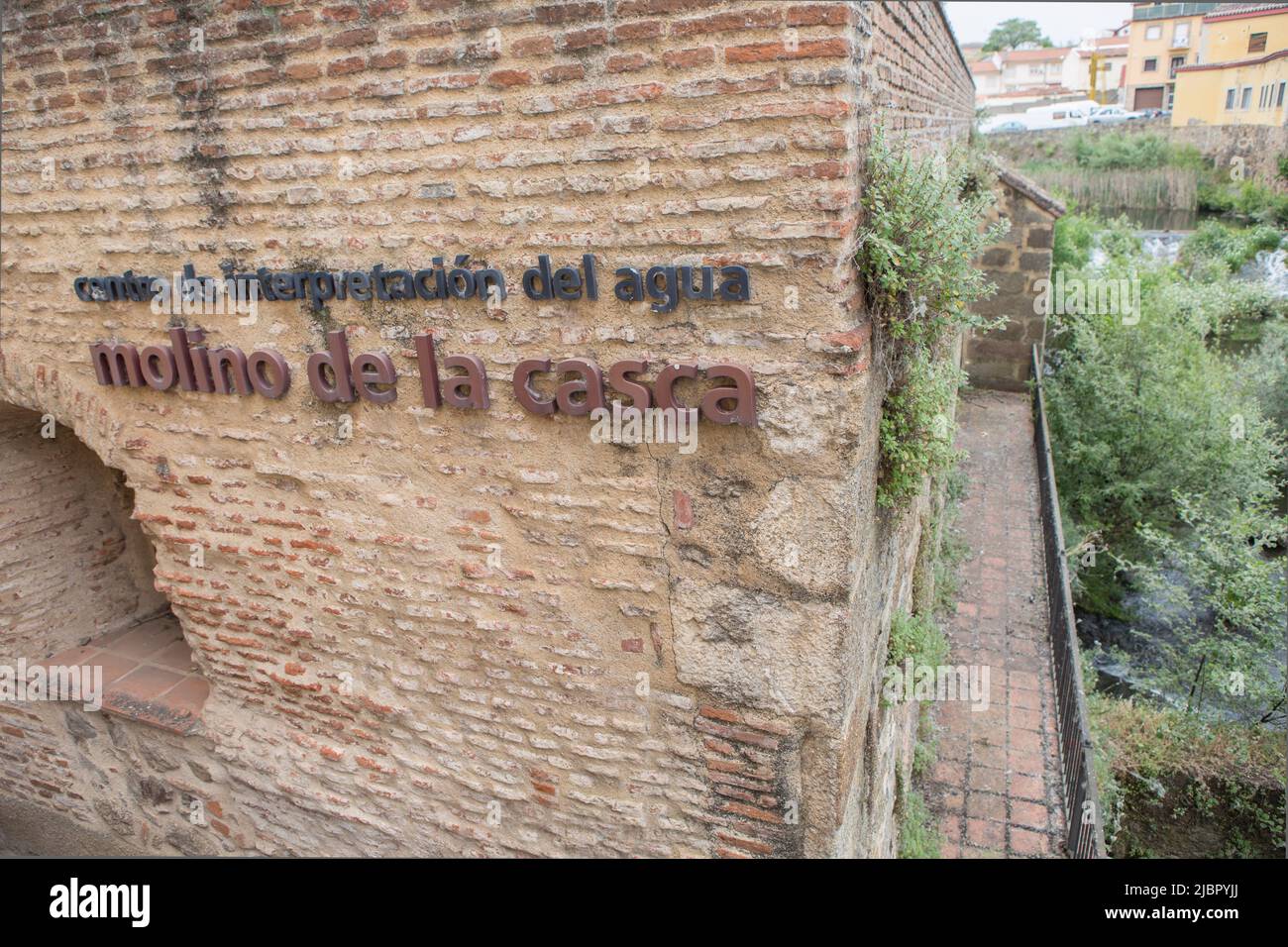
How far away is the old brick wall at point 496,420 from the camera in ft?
8.65

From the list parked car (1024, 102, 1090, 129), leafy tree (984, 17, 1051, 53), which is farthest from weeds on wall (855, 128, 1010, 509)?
leafy tree (984, 17, 1051, 53)

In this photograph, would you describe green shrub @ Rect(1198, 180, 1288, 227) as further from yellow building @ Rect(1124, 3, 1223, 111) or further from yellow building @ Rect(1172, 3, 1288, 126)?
yellow building @ Rect(1124, 3, 1223, 111)

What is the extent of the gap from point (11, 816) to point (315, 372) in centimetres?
437

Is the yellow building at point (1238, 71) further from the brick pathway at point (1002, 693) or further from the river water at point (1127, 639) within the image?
the brick pathway at point (1002, 693)

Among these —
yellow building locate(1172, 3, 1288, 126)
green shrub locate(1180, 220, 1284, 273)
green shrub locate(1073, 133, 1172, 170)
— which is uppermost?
yellow building locate(1172, 3, 1288, 126)

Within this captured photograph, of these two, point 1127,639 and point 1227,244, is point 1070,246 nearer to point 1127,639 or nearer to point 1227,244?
point 1127,639

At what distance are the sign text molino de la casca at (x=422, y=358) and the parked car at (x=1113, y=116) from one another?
29013 millimetres

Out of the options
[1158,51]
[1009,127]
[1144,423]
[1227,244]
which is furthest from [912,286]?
[1009,127]

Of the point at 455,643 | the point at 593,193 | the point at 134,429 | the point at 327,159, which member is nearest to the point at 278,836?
the point at 455,643

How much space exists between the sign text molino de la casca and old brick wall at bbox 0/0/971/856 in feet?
0.19

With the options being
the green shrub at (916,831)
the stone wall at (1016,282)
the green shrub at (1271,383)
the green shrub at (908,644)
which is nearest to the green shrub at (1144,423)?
the stone wall at (1016,282)

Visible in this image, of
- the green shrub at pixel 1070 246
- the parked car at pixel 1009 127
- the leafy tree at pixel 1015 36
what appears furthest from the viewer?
the leafy tree at pixel 1015 36

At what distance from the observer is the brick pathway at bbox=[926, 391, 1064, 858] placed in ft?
17.7

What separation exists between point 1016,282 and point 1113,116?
23.2 metres
